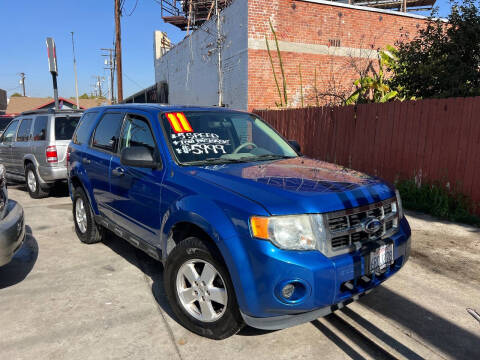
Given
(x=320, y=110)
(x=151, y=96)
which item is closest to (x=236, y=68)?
(x=320, y=110)

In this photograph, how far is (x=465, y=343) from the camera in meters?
2.74

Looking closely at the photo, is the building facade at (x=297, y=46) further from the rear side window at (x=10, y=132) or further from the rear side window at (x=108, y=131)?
the rear side window at (x=108, y=131)

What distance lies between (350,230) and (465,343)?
136 cm

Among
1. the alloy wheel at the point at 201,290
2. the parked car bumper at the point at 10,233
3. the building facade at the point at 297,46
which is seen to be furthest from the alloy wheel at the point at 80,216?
the building facade at the point at 297,46

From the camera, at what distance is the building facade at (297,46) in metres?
12.5

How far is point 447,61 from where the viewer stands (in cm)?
806

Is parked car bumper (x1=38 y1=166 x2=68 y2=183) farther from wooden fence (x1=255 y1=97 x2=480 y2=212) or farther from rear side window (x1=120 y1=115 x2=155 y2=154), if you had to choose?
wooden fence (x1=255 y1=97 x2=480 y2=212)

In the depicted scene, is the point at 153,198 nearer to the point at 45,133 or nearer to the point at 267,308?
the point at 267,308

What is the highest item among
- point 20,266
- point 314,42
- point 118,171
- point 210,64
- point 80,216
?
point 314,42

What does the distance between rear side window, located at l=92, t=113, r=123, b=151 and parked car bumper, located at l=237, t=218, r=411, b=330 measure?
2.53m

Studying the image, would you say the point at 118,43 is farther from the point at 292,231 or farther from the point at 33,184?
the point at 292,231

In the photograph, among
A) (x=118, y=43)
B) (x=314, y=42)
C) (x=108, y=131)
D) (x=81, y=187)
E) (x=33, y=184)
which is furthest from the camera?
(x=118, y=43)

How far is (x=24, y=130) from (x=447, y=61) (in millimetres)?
9755

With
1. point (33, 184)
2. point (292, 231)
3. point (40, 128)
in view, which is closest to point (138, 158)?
point (292, 231)
